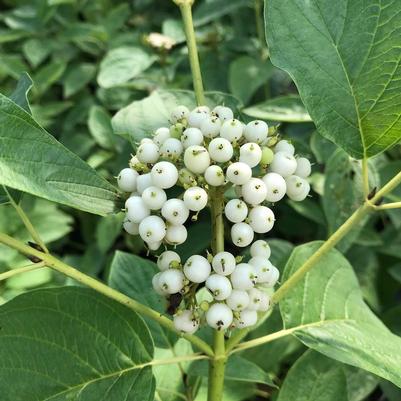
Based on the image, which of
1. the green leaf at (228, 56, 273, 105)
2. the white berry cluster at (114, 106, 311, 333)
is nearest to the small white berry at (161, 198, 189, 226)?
the white berry cluster at (114, 106, 311, 333)

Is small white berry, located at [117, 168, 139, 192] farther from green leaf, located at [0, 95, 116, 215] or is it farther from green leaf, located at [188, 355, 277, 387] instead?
green leaf, located at [188, 355, 277, 387]

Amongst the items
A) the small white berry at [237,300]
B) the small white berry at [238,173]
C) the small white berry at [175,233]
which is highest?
the small white berry at [238,173]

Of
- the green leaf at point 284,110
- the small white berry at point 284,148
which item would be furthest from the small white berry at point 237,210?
the green leaf at point 284,110

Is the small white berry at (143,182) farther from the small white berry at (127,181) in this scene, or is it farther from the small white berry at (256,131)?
the small white berry at (256,131)

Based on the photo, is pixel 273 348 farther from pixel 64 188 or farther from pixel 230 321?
pixel 64 188

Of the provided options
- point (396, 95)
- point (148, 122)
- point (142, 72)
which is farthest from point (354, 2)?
point (142, 72)

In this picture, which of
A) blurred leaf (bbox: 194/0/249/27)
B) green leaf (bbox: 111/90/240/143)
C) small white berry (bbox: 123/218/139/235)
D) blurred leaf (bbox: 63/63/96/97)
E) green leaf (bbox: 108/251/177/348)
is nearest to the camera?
small white berry (bbox: 123/218/139/235)

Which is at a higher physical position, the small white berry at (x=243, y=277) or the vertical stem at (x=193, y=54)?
the vertical stem at (x=193, y=54)
